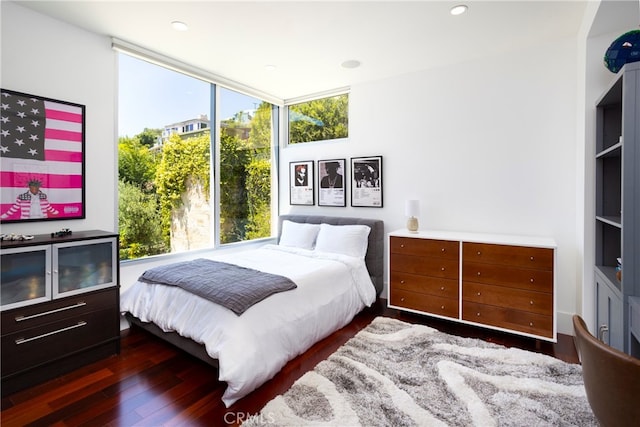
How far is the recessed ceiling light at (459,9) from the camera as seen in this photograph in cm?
243

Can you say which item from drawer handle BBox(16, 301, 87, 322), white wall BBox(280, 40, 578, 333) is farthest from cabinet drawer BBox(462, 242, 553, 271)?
drawer handle BBox(16, 301, 87, 322)

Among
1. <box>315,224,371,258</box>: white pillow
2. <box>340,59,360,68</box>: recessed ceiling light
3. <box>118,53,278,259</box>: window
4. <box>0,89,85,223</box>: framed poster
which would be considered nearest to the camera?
<box>0,89,85,223</box>: framed poster

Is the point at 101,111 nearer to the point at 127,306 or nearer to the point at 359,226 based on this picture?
the point at 127,306

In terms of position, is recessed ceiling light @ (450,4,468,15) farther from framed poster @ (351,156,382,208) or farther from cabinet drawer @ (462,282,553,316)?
Result: cabinet drawer @ (462,282,553,316)

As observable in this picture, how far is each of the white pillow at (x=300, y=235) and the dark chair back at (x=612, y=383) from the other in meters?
3.22

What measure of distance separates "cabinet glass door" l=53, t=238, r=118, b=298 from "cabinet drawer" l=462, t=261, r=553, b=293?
3126mm

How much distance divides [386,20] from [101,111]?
106 inches

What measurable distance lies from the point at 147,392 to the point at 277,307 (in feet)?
3.25

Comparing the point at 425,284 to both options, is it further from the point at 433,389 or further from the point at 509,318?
the point at 433,389

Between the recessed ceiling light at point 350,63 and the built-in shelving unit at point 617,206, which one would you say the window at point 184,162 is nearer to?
the recessed ceiling light at point 350,63

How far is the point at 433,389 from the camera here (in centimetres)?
207

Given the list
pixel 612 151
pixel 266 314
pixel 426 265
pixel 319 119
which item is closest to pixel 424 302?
pixel 426 265

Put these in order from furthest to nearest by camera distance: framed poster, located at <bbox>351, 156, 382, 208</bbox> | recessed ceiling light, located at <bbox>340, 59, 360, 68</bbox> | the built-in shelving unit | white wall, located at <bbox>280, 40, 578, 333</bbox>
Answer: framed poster, located at <bbox>351, 156, 382, 208</bbox> → recessed ceiling light, located at <bbox>340, 59, 360, 68</bbox> → white wall, located at <bbox>280, 40, 578, 333</bbox> → the built-in shelving unit

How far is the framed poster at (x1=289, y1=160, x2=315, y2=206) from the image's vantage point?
4645 millimetres
